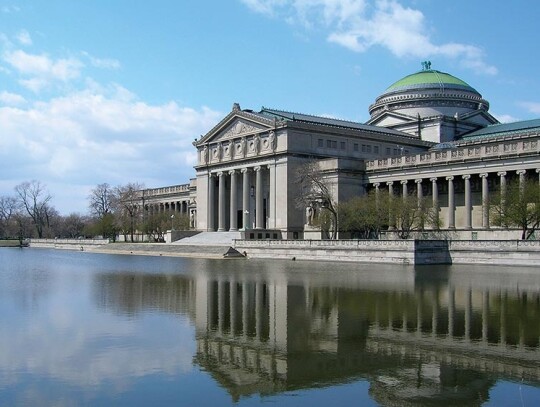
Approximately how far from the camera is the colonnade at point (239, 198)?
110625mm

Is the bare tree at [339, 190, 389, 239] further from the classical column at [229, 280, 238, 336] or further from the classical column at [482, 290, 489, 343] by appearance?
the classical column at [482, 290, 489, 343]

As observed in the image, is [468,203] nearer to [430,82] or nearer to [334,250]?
[334,250]

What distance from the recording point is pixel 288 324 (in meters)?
24.5

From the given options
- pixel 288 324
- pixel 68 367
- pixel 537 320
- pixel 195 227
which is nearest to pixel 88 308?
pixel 288 324

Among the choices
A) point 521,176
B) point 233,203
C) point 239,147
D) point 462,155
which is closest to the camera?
point 521,176

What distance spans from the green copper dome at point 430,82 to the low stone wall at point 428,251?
59614 mm

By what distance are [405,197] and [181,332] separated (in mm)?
62917

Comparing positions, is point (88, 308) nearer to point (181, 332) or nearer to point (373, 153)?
point (181, 332)

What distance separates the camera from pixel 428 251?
61688 millimetres

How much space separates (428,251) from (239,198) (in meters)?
61.0

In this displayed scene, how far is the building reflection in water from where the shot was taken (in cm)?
1619

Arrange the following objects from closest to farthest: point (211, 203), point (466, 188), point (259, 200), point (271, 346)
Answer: point (271, 346) < point (466, 188) < point (259, 200) < point (211, 203)

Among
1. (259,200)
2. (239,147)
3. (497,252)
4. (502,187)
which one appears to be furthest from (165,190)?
(497,252)

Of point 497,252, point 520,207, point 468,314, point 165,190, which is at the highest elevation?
point 165,190
